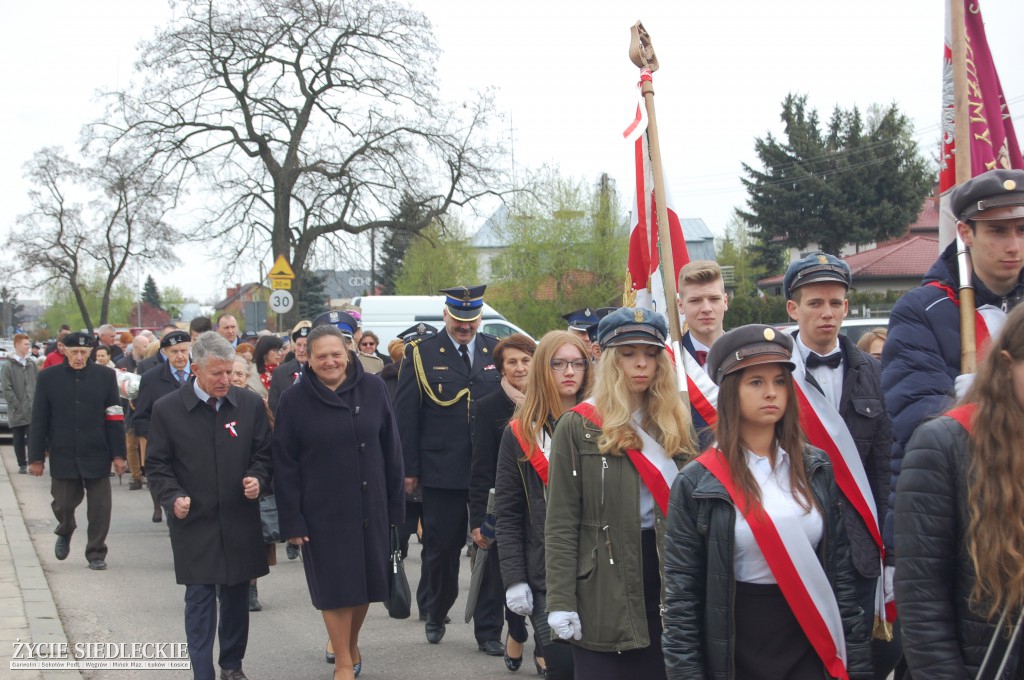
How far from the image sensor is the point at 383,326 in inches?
941

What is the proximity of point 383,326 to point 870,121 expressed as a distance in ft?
137

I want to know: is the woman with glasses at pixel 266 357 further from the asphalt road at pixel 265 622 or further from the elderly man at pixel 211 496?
the elderly man at pixel 211 496

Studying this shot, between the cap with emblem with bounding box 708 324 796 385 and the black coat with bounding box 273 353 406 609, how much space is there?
3421mm

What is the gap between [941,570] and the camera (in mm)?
2645

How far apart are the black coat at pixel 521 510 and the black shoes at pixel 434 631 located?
2.40m

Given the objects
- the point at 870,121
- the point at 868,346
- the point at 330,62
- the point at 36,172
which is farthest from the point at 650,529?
the point at 870,121

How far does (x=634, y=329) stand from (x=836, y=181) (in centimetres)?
5032

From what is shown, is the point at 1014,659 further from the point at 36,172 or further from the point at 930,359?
the point at 36,172

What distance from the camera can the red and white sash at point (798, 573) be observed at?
322 cm

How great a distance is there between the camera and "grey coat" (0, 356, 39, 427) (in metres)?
18.3

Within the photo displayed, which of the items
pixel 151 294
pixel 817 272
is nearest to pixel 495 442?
pixel 817 272

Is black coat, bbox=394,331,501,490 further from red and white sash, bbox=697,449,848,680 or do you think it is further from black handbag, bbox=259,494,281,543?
red and white sash, bbox=697,449,848,680

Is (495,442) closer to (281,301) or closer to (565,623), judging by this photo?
(565,623)

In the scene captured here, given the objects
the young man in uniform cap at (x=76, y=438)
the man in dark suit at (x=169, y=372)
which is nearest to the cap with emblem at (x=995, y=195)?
the man in dark suit at (x=169, y=372)
